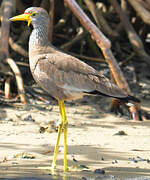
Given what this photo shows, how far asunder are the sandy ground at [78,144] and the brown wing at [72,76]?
0.57m

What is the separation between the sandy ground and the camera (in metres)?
3.44

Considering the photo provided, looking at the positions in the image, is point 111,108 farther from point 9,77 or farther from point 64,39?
point 64,39

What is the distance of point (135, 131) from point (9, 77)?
191 centimetres

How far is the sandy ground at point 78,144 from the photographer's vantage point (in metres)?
3.44

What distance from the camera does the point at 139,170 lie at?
3508mm

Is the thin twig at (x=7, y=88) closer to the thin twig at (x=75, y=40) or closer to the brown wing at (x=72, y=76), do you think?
the thin twig at (x=75, y=40)

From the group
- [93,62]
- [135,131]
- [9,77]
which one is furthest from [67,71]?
[93,62]

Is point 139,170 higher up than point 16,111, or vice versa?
point 16,111

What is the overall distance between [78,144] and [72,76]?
740 millimetres

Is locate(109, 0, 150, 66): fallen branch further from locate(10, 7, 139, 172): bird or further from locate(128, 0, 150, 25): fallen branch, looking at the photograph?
locate(10, 7, 139, 172): bird

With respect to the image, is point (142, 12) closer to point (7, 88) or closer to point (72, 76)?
point (7, 88)

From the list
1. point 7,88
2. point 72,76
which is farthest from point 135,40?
point 72,76

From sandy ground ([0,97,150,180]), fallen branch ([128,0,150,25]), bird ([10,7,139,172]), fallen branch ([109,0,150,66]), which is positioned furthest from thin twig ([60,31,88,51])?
bird ([10,7,139,172])

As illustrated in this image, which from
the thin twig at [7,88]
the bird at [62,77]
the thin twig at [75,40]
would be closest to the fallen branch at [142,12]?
the thin twig at [75,40]
